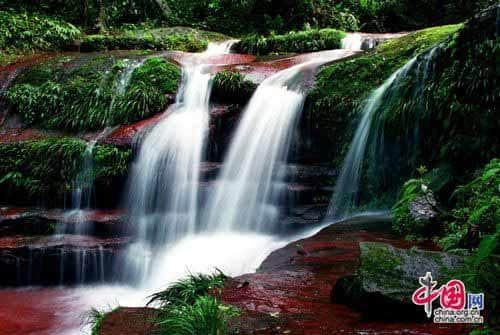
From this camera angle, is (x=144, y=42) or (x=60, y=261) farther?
(x=144, y=42)

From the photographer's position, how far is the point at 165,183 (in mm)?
8359

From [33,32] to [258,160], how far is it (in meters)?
10.5

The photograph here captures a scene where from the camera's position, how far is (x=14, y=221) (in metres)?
8.06

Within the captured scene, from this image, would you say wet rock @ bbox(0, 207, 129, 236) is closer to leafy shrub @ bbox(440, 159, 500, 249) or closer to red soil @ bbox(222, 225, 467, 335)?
red soil @ bbox(222, 225, 467, 335)

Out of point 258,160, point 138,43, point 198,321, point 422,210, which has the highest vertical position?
point 138,43

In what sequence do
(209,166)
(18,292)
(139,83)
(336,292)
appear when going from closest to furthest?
1. (336,292)
2. (18,292)
3. (209,166)
4. (139,83)

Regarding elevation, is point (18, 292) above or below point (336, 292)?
below

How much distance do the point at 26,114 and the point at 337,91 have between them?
277 inches

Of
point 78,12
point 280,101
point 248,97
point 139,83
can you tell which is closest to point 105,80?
point 139,83

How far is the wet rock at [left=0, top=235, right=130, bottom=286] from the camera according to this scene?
736 cm

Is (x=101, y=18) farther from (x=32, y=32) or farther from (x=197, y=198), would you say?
(x=197, y=198)

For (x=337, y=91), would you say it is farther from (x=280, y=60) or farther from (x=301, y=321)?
(x=301, y=321)

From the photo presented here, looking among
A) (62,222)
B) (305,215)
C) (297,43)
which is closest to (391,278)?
(305,215)

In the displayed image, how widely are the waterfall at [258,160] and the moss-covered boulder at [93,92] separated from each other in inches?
89.9
